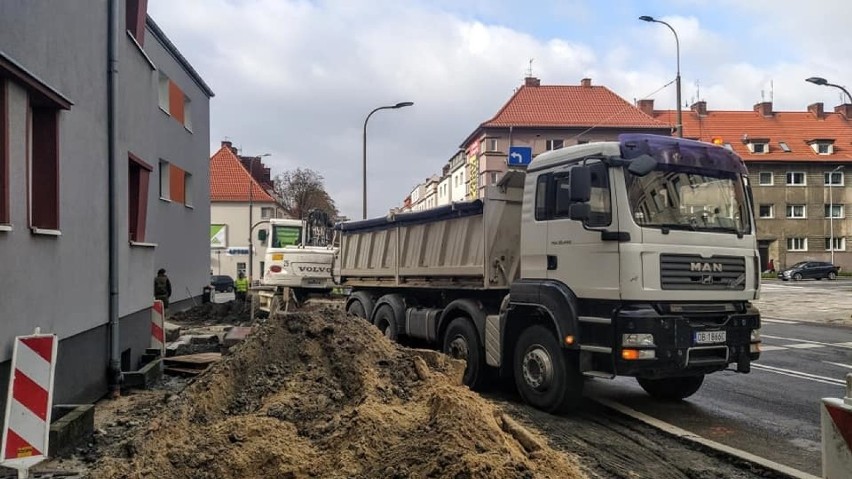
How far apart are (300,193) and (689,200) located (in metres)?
51.7

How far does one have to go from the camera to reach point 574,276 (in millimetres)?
7281

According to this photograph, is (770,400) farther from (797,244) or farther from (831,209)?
(831,209)

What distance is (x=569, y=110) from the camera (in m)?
58.8

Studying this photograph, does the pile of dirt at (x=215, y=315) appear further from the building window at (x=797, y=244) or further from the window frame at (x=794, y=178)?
the window frame at (x=794, y=178)

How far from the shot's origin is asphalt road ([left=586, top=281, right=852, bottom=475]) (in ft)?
21.3

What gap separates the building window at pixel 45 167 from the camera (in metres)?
6.67

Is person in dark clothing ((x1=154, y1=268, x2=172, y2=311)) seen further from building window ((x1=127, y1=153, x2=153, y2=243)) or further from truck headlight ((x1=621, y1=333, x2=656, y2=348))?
truck headlight ((x1=621, y1=333, x2=656, y2=348))

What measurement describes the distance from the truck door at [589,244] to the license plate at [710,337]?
969 millimetres

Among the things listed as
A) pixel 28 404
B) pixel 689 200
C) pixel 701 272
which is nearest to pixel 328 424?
pixel 28 404

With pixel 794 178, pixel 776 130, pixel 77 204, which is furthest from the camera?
pixel 776 130

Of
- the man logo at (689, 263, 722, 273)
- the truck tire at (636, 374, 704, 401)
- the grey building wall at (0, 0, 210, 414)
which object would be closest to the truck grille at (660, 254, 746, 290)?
the man logo at (689, 263, 722, 273)

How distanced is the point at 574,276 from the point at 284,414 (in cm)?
336

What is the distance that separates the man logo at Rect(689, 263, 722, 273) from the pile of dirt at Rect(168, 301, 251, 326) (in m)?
14.9

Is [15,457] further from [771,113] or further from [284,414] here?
[771,113]
